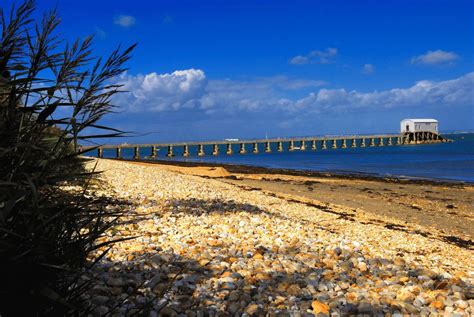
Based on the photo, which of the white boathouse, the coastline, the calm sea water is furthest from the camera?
the white boathouse

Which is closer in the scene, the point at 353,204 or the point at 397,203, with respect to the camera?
the point at 353,204

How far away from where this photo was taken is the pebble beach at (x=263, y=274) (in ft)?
12.0

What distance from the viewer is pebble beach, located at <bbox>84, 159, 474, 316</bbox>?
12.0ft

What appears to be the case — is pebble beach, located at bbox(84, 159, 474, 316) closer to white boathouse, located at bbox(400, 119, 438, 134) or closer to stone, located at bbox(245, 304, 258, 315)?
stone, located at bbox(245, 304, 258, 315)

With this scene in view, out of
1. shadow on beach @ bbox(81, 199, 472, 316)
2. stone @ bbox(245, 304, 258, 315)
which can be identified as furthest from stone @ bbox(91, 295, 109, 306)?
stone @ bbox(245, 304, 258, 315)

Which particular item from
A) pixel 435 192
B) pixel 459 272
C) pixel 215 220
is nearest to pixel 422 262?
pixel 459 272

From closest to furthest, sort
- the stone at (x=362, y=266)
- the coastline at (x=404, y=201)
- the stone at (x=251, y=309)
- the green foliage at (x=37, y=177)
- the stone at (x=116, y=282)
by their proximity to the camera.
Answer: the green foliage at (x=37, y=177) < the stone at (x=251, y=309) < the stone at (x=116, y=282) < the stone at (x=362, y=266) < the coastline at (x=404, y=201)

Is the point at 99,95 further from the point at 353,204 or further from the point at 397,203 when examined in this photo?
the point at 397,203

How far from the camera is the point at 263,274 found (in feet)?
14.8

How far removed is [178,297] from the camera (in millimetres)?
3717

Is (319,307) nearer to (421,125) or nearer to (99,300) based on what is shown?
(99,300)

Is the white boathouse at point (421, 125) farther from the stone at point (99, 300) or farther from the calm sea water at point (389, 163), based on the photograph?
the stone at point (99, 300)

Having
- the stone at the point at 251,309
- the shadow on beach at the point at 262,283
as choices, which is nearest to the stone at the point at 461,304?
the shadow on beach at the point at 262,283

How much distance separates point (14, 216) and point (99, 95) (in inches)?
31.5
